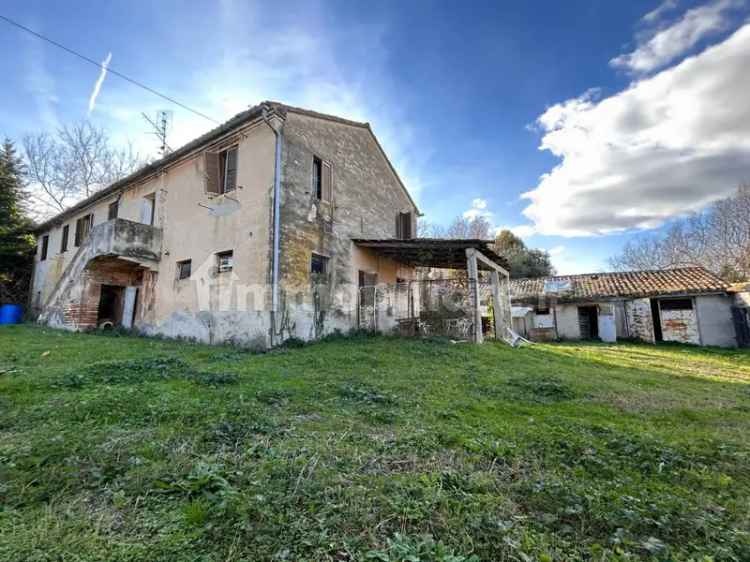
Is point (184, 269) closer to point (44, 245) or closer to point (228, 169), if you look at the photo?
point (228, 169)

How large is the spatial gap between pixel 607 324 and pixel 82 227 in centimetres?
2393

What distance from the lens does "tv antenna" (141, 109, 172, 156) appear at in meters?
14.5

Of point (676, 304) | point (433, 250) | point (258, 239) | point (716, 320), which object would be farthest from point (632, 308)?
point (258, 239)

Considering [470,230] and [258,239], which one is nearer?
[258,239]

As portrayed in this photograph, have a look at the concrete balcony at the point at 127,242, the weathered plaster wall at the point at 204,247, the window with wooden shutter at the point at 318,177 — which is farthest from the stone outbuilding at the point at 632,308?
the concrete balcony at the point at 127,242

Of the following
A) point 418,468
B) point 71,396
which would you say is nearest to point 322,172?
Result: point 71,396

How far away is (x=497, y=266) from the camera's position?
1212cm

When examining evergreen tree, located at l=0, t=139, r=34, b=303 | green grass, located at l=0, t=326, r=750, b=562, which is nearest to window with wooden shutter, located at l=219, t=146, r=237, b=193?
green grass, located at l=0, t=326, r=750, b=562

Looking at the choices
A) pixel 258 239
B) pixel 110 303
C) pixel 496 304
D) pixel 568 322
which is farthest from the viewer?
pixel 568 322

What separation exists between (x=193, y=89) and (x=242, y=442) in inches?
357

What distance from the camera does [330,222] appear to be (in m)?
10.7

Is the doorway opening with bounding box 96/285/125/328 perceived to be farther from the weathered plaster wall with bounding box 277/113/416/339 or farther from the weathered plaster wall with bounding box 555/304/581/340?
the weathered plaster wall with bounding box 555/304/581/340

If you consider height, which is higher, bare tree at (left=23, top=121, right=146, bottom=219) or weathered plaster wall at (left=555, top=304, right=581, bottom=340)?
bare tree at (left=23, top=121, right=146, bottom=219)

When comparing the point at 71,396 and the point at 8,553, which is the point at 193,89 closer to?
the point at 71,396
